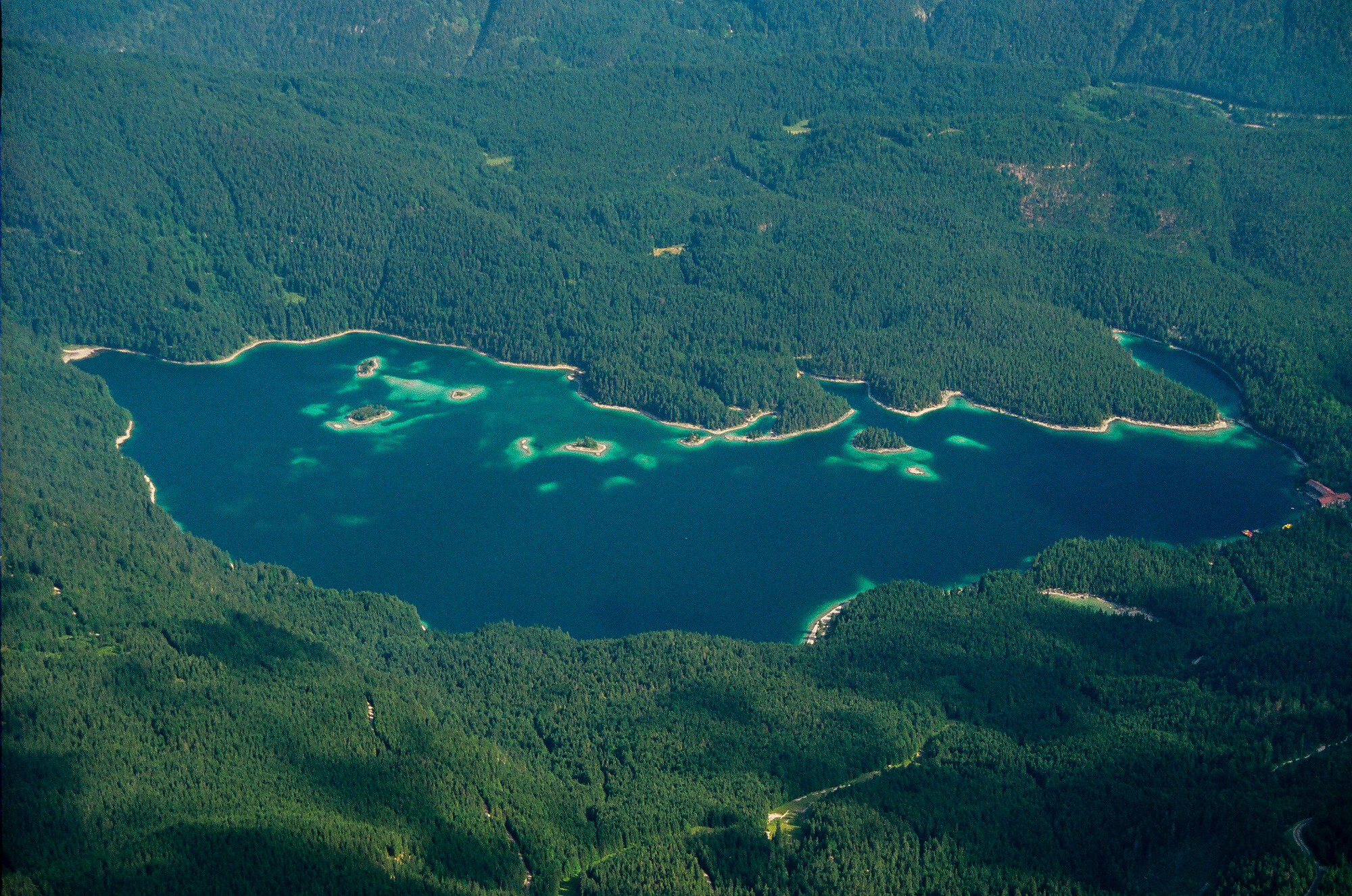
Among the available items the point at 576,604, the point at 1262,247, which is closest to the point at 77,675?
the point at 576,604

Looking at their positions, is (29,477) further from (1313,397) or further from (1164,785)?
(1313,397)

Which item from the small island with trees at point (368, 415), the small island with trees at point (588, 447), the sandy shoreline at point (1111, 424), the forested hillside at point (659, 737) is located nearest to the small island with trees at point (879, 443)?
the sandy shoreline at point (1111, 424)

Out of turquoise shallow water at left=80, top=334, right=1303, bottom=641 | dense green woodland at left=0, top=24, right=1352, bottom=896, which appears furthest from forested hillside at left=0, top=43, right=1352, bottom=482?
turquoise shallow water at left=80, top=334, right=1303, bottom=641

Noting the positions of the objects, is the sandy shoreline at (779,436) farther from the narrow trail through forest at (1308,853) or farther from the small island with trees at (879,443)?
the narrow trail through forest at (1308,853)

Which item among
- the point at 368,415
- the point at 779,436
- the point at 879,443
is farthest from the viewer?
the point at 368,415

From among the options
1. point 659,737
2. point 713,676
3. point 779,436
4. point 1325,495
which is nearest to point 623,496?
point 779,436

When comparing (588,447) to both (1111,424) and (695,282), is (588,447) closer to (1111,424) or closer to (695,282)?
(695,282)
